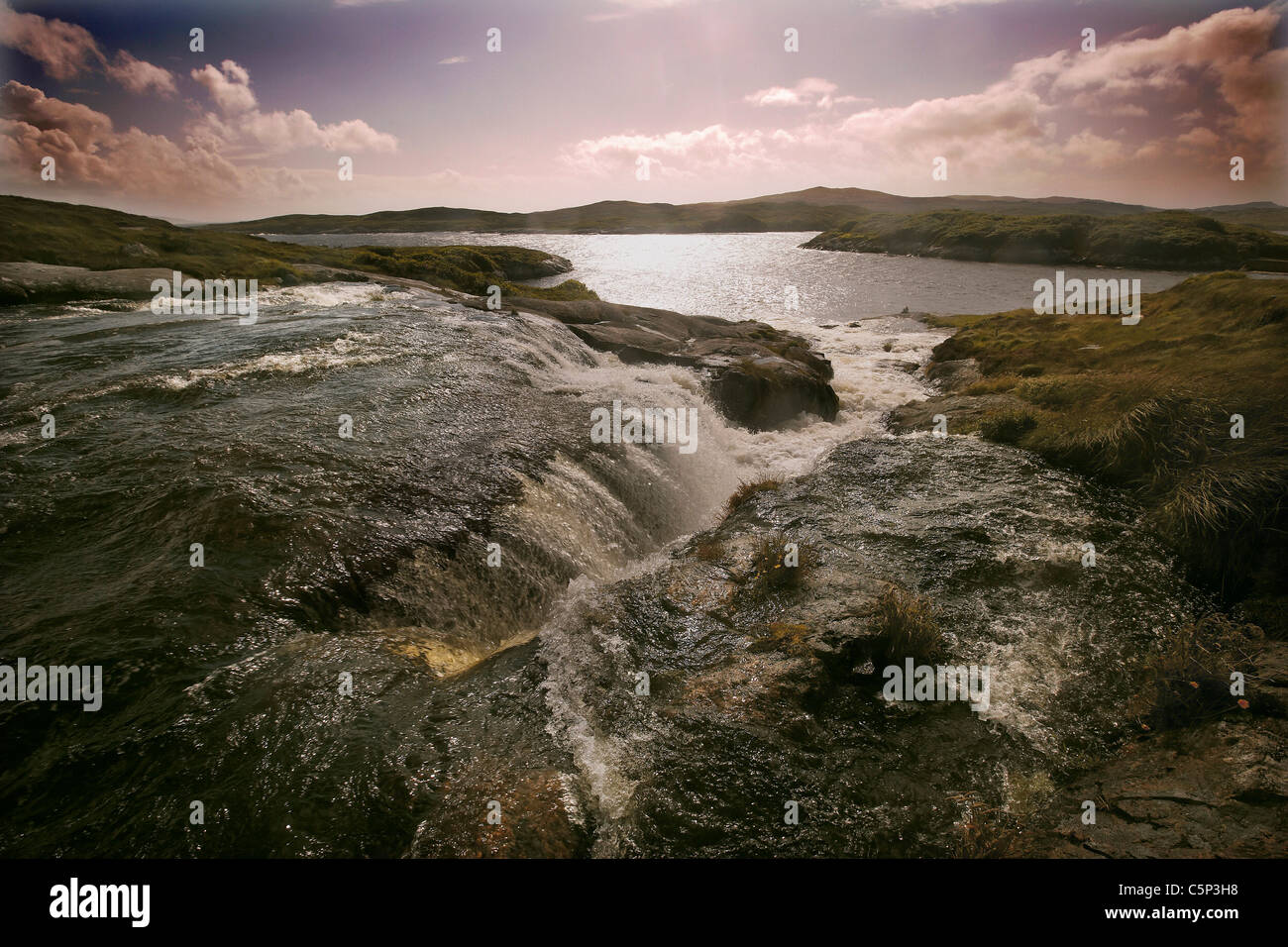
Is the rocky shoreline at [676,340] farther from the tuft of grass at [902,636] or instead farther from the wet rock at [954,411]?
the tuft of grass at [902,636]

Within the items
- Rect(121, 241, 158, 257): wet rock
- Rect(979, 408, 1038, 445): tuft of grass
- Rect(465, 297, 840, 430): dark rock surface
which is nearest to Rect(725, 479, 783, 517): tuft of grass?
Rect(979, 408, 1038, 445): tuft of grass

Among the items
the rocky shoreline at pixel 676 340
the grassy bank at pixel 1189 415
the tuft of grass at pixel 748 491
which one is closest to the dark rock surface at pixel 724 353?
the rocky shoreline at pixel 676 340

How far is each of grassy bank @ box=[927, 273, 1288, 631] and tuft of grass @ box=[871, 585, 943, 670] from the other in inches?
218

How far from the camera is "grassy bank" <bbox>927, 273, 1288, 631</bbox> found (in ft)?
32.7

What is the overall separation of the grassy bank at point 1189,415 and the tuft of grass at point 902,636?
18.2 feet

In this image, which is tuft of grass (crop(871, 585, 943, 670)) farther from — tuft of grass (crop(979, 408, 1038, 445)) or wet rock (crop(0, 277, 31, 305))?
wet rock (crop(0, 277, 31, 305))

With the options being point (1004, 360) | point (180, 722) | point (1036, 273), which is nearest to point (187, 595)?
point (180, 722)

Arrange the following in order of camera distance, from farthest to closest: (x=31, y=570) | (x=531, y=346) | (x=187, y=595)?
1. (x=531, y=346)
2. (x=31, y=570)
3. (x=187, y=595)

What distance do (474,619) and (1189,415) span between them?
16340mm

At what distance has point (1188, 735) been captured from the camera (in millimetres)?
6172

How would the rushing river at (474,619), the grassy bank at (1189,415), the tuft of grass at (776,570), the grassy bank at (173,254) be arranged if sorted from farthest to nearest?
the grassy bank at (173,254), the grassy bank at (1189,415), the tuft of grass at (776,570), the rushing river at (474,619)

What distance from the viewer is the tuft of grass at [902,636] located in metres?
7.72

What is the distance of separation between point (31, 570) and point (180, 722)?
14.9 ft
